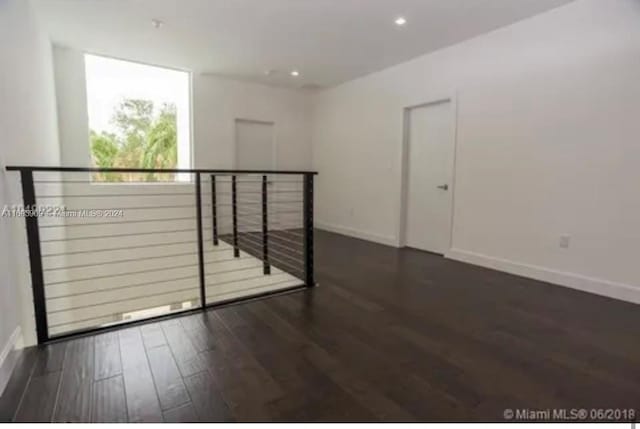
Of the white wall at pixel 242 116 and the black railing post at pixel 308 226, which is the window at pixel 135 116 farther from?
the black railing post at pixel 308 226

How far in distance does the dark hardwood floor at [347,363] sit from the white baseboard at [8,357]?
0.13ft

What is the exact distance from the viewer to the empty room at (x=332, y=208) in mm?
1635

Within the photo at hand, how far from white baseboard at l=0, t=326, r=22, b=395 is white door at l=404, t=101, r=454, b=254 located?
395cm

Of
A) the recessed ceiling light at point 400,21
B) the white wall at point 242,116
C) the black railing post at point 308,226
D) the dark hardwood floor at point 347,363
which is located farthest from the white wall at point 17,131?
the recessed ceiling light at point 400,21

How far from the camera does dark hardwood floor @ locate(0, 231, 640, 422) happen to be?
1.46m

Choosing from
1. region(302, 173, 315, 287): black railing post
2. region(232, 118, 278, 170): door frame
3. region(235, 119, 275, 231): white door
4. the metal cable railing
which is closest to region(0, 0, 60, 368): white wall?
the metal cable railing

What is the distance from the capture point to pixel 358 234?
5.48 metres

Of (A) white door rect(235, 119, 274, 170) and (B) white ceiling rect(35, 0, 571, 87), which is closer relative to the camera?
(B) white ceiling rect(35, 0, 571, 87)

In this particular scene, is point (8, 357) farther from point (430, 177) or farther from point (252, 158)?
point (252, 158)

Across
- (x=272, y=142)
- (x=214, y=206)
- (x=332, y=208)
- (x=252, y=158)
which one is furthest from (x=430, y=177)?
(x=252, y=158)

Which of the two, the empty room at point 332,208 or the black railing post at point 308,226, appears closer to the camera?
the empty room at point 332,208

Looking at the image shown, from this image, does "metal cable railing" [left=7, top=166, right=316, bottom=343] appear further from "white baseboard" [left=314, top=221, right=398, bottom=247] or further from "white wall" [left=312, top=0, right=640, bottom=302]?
"white wall" [left=312, top=0, right=640, bottom=302]

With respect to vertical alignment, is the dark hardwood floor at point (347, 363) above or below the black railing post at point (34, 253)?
below

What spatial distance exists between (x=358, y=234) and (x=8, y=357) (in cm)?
438
